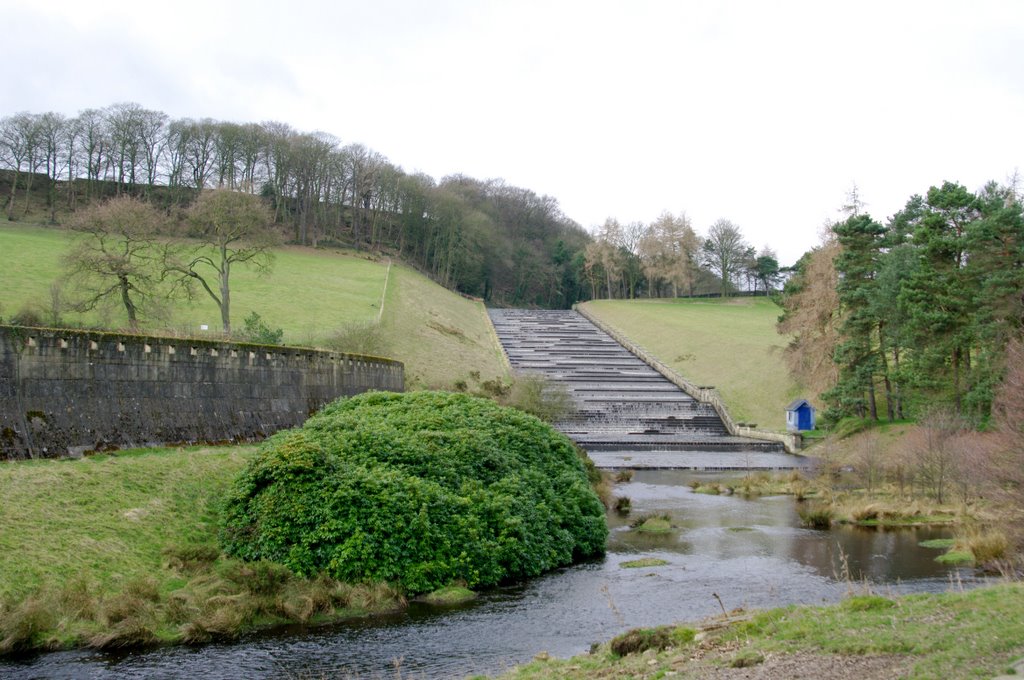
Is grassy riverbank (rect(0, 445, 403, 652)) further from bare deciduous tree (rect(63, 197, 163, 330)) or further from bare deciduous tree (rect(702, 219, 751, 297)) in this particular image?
bare deciduous tree (rect(702, 219, 751, 297))

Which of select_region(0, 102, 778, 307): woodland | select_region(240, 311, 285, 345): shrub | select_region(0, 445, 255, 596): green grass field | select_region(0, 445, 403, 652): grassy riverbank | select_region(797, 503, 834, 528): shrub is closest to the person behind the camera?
select_region(0, 445, 403, 652): grassy riverbank

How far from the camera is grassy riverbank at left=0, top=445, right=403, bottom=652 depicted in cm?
1265

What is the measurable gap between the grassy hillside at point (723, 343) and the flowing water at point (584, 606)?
31985 mm

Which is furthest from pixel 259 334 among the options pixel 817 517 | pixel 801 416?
pixel 801 416

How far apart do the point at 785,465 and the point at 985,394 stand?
376 inches

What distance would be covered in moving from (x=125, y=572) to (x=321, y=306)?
49592 mm

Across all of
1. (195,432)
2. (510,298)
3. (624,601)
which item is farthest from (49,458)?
(510,298)

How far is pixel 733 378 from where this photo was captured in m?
61.8

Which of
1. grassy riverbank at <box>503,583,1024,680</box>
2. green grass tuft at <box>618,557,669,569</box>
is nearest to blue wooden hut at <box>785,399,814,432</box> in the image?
green grass tuft at <box>618,557,669,569</box>

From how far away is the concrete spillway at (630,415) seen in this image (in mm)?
42750

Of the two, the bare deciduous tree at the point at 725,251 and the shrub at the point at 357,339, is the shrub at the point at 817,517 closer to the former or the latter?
the shrub at the point at 357,339

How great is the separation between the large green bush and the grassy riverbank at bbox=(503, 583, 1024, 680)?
5514 millimetres

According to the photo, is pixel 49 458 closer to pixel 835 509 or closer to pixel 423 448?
pixel 423 448

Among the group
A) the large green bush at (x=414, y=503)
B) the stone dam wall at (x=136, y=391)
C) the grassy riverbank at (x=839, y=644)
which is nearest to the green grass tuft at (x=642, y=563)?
the large green bush at (x=414, y=503)
